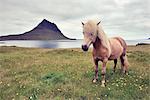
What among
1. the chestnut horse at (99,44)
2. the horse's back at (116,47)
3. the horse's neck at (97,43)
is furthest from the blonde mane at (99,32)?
the horse's back at (116,47)

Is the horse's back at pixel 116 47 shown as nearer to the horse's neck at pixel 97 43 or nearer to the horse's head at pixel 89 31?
the horse's neck at pixel 97 43

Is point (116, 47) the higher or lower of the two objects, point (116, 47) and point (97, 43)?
the lower

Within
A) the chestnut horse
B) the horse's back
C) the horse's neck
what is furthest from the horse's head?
A: the horse's back

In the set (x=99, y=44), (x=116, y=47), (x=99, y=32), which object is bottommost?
(x=116, y=47)

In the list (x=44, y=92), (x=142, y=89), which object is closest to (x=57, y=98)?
(x=44, y=92)

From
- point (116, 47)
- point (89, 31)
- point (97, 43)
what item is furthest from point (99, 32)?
point (116, 47)

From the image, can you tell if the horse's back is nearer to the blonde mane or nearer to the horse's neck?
the blonde mane

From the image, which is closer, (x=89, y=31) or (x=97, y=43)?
(x=89, y=31)

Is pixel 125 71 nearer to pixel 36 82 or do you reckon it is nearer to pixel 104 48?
pixel 104 48

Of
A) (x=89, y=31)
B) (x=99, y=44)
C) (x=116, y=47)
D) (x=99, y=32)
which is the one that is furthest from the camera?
(x=116, y=47)

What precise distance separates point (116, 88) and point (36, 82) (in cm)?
444

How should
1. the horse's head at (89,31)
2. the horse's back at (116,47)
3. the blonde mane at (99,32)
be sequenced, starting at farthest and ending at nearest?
the horse's back at (116,47)
the blonde mane at (99,32)
the horse's head at (89,31)

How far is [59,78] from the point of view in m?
12.8

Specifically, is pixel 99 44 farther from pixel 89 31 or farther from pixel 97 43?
pixel 89 31
